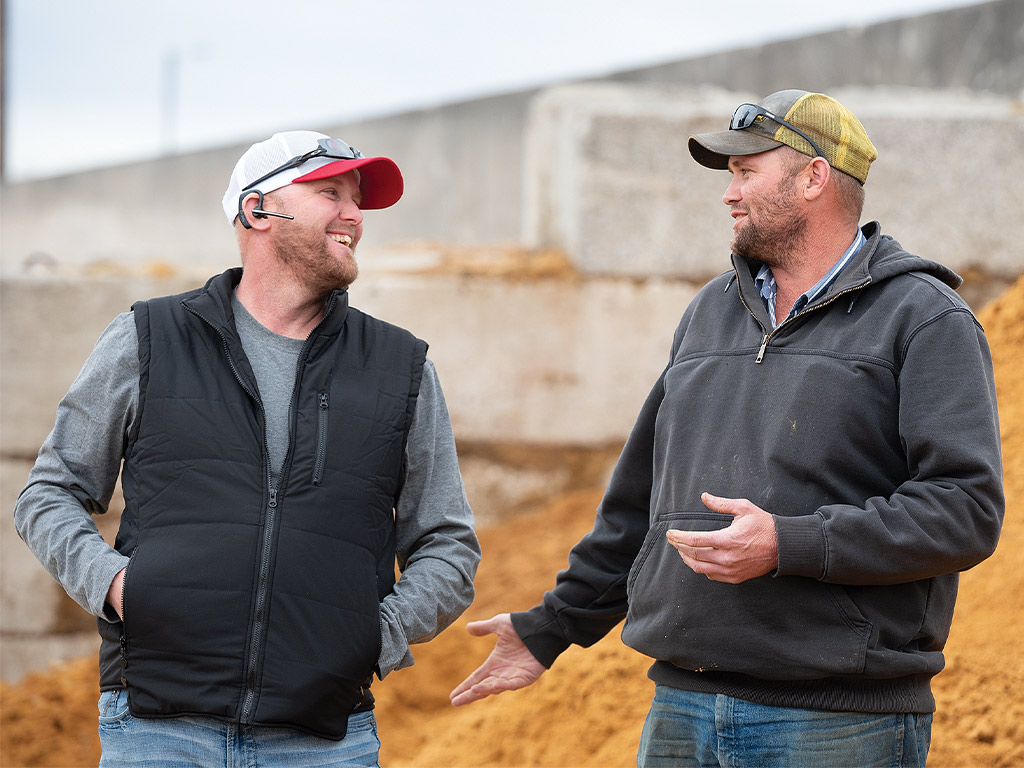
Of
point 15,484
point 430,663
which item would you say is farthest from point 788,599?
point 15,484

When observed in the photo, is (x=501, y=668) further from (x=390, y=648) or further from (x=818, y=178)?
(x=818, y=178)

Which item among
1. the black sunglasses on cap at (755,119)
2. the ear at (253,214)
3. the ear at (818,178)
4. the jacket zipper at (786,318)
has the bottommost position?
the jacket zipper at (786,318)

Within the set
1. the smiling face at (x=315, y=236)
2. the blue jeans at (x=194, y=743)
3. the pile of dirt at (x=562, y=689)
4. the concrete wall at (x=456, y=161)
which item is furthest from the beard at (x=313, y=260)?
the concrete wall at (x=456, y=161)

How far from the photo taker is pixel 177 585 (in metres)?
2.57

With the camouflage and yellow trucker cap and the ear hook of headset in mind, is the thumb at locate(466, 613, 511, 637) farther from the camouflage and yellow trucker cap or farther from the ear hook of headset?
the camouflage and yellow trucker cap

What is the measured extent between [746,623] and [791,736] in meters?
0.27

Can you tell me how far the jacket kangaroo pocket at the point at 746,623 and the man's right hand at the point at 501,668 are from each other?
52cm

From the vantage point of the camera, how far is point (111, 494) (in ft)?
9.20

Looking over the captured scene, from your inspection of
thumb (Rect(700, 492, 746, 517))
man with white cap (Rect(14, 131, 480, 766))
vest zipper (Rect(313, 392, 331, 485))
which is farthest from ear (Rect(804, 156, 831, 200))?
vest zipper (Rect(313, 392, 331, 485))

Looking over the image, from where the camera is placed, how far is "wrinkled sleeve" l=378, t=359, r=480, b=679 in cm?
284

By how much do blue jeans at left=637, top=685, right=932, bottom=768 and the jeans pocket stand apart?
1.31 metres

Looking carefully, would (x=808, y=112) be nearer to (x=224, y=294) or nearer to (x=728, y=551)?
(x=728, y=551)

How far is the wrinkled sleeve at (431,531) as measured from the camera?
9.32 ft

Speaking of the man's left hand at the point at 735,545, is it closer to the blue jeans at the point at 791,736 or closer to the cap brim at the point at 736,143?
the blue jeans at the point at 791,736
